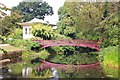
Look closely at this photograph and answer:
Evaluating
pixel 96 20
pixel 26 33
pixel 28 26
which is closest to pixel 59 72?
pixel 96 20

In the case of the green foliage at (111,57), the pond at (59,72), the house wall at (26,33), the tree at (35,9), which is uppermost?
the tree at (35,9)

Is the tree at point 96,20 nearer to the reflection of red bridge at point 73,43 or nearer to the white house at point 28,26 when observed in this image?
the reflection of red bridge at point 73,43

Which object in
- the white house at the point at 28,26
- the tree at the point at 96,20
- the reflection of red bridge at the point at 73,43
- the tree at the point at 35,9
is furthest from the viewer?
the white house at the point at 28,26

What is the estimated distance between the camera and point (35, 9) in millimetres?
9344

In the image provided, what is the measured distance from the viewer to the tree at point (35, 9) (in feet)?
29.9

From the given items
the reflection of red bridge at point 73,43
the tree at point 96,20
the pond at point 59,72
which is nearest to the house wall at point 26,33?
the reflection of red bridge at point 73,43

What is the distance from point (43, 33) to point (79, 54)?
80.4 inches

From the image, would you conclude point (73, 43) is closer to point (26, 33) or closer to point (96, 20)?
point (96, 20)

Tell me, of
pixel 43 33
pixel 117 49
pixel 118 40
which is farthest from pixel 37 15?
pixel 117 49

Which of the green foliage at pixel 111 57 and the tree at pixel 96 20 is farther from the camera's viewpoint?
the tree at pixel 96 20

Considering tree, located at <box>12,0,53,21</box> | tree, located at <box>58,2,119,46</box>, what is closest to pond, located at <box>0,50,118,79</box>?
tree, located at <box>58,2,119,46</box>

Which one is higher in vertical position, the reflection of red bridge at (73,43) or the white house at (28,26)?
the white house at (28,26)

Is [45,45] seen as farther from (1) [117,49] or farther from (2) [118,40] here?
(1) [117,49]

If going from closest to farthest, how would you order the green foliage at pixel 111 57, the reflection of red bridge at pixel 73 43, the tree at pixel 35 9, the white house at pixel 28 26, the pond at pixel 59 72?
1. the pond at pixel 59 72
2. the green foliage at pixel 111 57
3. the tree at pixel 35 9
4. the reflection of red bridge at pixel 73 43
5. the white house at pixel 28 26
